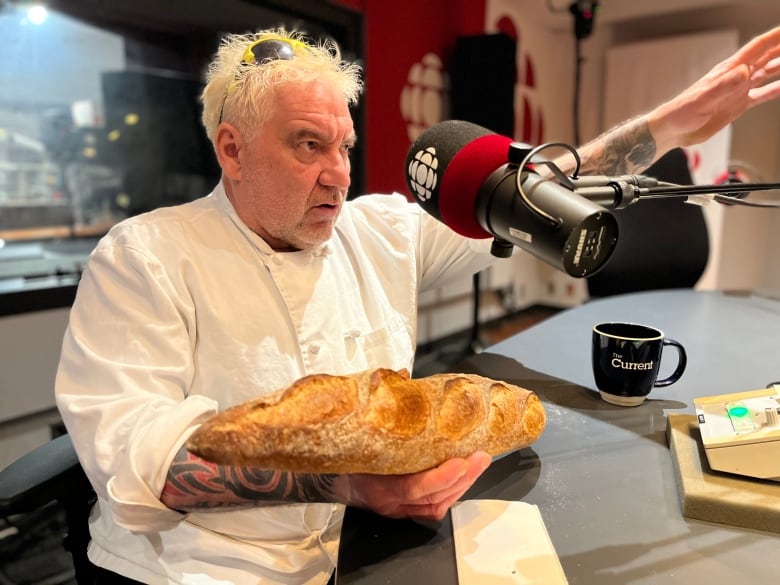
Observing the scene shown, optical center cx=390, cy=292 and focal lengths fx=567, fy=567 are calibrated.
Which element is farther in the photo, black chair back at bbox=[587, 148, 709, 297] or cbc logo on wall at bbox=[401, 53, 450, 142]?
cbc logo on wall at bbox=[401, 53, 450, 142]

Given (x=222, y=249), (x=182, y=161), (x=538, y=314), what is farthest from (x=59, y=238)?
(x=538, y=314)

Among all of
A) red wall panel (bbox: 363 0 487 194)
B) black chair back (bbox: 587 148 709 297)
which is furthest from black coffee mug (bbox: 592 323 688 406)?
red wall panel (bbox: 363 0 487 194)

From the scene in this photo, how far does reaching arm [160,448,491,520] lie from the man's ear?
491mm

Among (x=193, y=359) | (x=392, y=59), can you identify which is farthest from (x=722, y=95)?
(x=392, y=59)

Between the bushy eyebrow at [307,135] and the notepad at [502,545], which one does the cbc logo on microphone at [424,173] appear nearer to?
the bushy eyebrow at [307,135]

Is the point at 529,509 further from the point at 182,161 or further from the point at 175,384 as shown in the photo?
the point at 182,161

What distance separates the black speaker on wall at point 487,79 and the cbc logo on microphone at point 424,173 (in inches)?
104

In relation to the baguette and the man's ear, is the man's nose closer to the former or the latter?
the man's ear

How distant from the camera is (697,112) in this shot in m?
0.97

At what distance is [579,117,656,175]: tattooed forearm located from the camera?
Answer: 102 cm

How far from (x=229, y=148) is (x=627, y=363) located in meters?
0.73

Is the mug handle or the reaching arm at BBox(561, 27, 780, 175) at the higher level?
the reaching arm at BBox(561, 27, 780, 175)

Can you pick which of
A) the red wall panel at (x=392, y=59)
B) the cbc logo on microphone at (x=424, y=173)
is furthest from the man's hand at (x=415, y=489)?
the red wall panel at (x=392, y=59)

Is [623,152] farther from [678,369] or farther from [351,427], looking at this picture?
[351,427]
